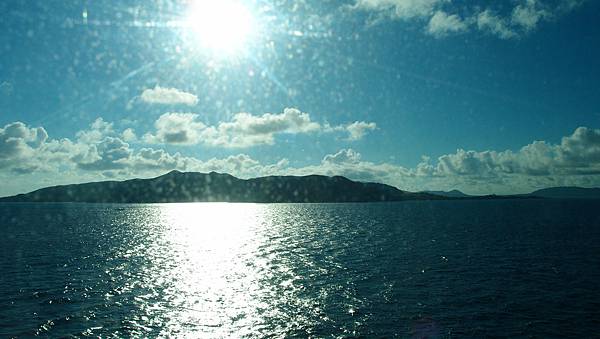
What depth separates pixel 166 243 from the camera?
94062 millimetres

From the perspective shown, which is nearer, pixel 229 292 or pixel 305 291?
pixel 305 291

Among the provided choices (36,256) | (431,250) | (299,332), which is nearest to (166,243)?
(36,256)

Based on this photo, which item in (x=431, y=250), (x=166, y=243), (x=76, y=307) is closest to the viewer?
(x=76, y=307)

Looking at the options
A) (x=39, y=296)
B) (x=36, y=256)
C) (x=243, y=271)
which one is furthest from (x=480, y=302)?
(x=36, y=256)

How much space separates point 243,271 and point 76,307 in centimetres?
2353

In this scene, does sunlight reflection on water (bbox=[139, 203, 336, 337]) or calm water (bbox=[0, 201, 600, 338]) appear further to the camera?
sunlight reflection on water (bbox=[139, 203, 336, 337])

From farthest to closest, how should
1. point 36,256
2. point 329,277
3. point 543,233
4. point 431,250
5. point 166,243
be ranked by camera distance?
point 543,233 < point 166,243 < point 431,250 < point 36,256 < point 329,277

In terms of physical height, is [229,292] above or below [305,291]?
below

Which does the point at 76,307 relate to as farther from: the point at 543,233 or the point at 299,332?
the point at 543,233

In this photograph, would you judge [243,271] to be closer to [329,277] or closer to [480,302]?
[329,277]

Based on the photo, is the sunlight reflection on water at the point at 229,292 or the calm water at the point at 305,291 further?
the sunlight reflection on water at the point at 229,292

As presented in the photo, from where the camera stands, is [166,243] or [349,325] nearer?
[349,325]

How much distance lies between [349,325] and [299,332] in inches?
177

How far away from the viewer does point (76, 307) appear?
38.4 meters
